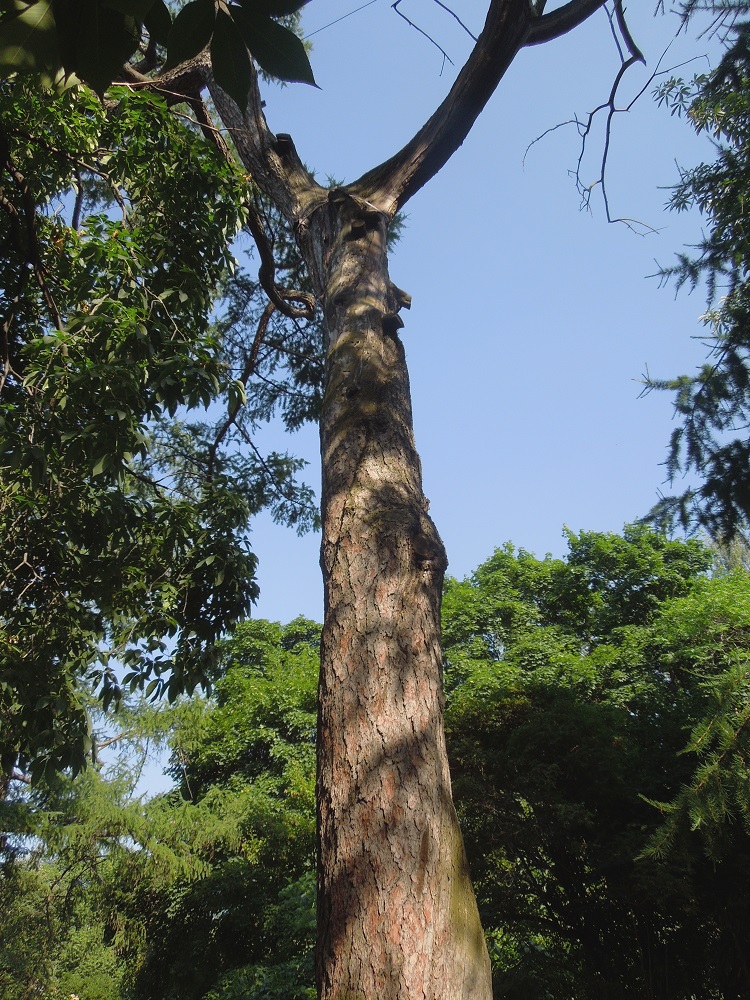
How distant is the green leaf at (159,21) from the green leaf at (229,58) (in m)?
0.08

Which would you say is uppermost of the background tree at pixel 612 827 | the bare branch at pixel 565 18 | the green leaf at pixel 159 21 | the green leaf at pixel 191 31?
the bare branch at pixel 565 18

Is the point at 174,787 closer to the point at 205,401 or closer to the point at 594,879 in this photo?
the point at 594,879

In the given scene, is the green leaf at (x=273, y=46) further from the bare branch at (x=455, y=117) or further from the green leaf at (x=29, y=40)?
the bare branch at (x=455, y=117)

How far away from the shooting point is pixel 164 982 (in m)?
9.70

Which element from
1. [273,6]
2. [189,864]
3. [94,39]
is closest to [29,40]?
[94,39]

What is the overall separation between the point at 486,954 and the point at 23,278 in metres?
3.95

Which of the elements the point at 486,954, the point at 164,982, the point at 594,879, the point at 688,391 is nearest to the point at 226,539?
the point at 486,954

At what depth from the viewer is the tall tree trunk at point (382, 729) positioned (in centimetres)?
150

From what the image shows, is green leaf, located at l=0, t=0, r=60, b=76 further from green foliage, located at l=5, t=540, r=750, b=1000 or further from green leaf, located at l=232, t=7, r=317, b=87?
green foliage, located at l=5, t=540, r=750, b=1000

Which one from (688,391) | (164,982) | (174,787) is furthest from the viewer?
(174,787)

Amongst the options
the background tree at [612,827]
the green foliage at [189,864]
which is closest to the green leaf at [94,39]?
the background tree at [612,827]

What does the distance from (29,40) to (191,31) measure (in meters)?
0.19

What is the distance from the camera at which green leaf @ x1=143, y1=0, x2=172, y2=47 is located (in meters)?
0.86

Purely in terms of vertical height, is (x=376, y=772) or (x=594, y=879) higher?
(x=376, y=772)
